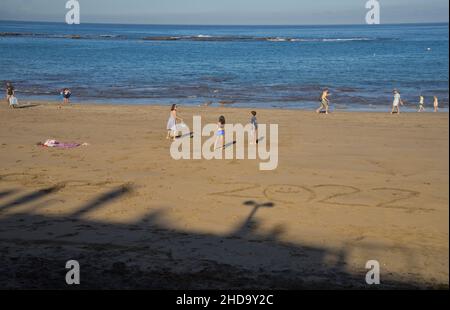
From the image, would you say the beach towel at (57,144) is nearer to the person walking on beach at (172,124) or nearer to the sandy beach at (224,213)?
the sandy beach at (224,213)

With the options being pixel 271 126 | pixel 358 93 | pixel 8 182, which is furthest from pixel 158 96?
pixel 8 182

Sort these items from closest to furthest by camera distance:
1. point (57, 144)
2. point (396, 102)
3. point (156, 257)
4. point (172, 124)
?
point (156, 257) → point (57, 144) → point (172, 124) → point (396, 102)

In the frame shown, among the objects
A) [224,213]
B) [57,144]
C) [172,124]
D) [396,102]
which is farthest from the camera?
[396,102]

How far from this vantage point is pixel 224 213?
36.2 ft

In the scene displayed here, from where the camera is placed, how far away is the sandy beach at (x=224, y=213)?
25.4 ft

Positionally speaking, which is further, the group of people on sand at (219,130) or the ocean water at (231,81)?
the ocean water at (231,81)

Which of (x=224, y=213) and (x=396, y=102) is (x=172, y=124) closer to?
(x=224, y=213)

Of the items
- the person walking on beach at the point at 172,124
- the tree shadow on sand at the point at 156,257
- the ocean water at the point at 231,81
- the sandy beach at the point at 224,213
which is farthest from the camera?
the ocean water at the point at 231,81

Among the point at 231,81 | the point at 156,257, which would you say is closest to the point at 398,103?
the point at 156,257

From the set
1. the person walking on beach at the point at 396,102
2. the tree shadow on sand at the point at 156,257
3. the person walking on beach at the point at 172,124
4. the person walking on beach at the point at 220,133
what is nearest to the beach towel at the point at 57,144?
the person walking on beach at the point at 172,124

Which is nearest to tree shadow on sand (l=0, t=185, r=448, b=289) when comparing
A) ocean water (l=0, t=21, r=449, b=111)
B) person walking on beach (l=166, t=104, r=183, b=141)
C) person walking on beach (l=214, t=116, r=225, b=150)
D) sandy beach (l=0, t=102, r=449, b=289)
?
sandy beach (l=0, t=102, r=449, b=289)

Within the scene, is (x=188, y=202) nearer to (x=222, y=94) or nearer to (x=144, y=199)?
(x=144, y=199)

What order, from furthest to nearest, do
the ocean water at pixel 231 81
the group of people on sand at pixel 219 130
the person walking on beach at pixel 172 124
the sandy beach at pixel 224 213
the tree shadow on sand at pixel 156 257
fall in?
1. the ocean water at pixel 231 81
2. the person walking on beach at pixel 172 124
3. the group of people on sand at pixel 219 130
4. the sandy beach at pixel 224 213
5. the tree shadow on sand at pixel 156 257

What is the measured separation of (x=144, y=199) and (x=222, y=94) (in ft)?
84.3
